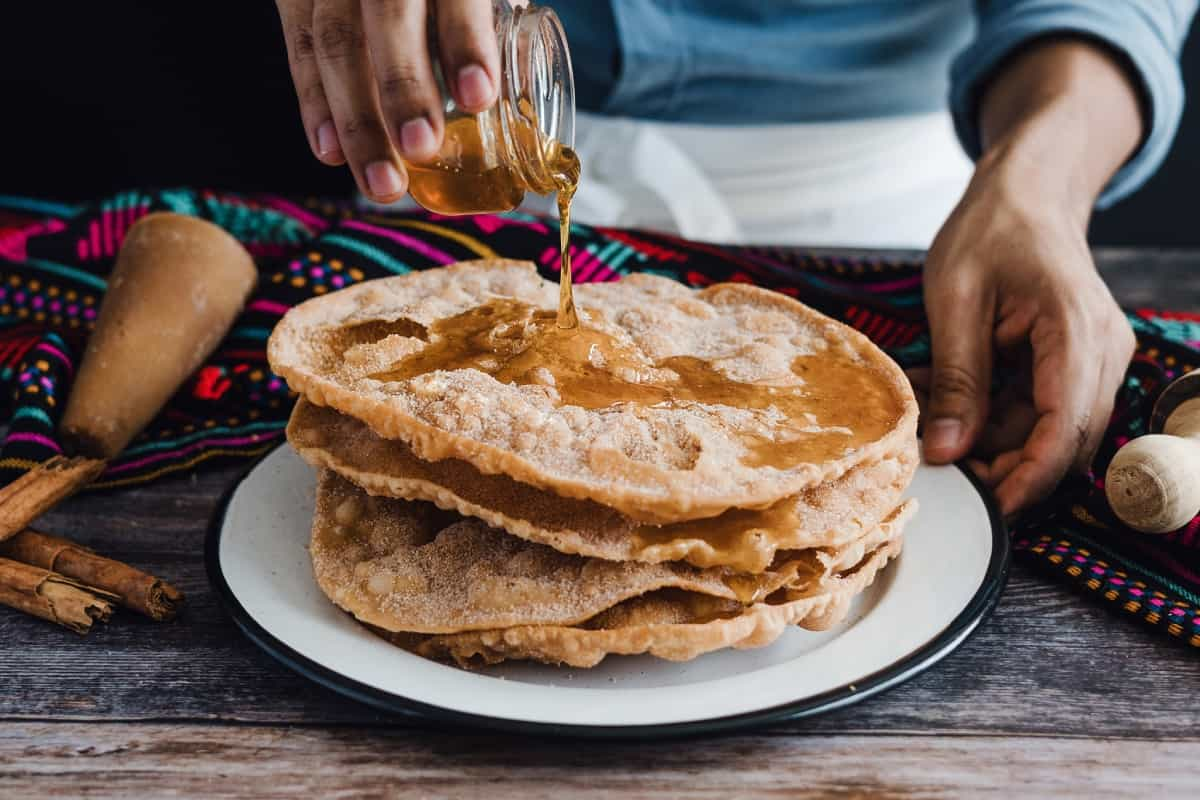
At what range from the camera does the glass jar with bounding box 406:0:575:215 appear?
45.9 inches

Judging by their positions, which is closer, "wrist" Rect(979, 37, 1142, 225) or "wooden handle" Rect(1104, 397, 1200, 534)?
"wooden handle" Rect(1104, 397, 1200, 534)

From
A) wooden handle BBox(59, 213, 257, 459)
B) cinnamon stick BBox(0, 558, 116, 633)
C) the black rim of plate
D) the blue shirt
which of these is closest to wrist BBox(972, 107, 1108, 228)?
the blue shirt

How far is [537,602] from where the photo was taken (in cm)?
103

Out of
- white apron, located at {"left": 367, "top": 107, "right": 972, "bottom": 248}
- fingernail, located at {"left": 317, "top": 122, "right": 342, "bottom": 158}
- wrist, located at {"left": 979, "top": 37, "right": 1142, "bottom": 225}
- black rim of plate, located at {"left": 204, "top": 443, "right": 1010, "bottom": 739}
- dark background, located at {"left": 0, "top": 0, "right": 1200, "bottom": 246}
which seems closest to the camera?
black rim of plate, located at {"left": 204, "top": 443, "right": 1010, "bottom": 739}

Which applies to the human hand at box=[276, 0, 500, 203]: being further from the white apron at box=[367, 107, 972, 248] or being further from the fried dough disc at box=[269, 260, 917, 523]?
the white apron at box=[367, 107, 972, 248]

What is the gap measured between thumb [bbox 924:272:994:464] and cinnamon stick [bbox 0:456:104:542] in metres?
1.15

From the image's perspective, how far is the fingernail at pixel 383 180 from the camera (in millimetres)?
1105

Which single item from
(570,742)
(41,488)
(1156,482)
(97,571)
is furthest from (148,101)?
(1156,482)

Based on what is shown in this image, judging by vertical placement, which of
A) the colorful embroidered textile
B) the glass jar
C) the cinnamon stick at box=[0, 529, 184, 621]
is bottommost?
the colorful embroidered textile

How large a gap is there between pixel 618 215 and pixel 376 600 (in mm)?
1644

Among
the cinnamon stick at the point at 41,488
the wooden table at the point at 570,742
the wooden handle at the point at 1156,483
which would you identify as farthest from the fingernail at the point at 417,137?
the wooden handle at the point at 1156,483

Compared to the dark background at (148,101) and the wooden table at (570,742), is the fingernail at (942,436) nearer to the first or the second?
the wooden table at (570,742)

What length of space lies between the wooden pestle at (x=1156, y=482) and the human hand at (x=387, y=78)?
0.85m

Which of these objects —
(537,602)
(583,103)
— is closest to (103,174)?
(583,103)
